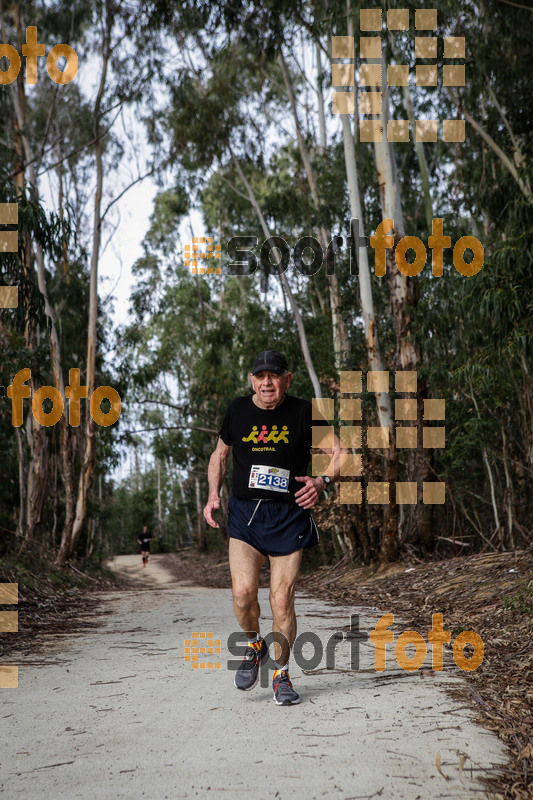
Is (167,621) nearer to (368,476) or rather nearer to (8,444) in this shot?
(368,476)

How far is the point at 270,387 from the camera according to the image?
4121mm

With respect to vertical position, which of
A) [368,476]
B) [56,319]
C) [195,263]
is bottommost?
[368,476]

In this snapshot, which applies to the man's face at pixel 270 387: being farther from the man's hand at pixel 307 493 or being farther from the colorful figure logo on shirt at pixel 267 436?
the man's hand at pixel 307 493

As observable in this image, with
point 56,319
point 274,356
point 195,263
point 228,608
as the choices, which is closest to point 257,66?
point 56,319

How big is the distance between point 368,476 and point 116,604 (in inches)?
182

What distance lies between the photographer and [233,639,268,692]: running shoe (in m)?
4.07

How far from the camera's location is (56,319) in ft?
60.3
